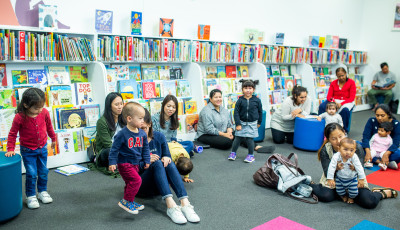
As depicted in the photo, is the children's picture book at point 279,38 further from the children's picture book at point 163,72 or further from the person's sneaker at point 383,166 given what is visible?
the person's sneaker at point 383,166

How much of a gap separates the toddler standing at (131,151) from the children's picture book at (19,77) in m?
1.78

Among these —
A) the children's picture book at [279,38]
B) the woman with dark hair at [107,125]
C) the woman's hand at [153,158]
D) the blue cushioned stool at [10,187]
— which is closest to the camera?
the blue cushioned stool at [10,187]

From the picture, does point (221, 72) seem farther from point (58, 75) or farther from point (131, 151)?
point (131, 151)

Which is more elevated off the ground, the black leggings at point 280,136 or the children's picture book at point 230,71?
the children's picture book at point 230,71

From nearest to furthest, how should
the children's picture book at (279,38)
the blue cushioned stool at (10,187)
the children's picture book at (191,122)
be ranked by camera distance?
the blue cushioned stool at (10,187) < the children's picture book at (191,122) < the children's picture book at (279,38)

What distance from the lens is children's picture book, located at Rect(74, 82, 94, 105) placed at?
423 centimetres

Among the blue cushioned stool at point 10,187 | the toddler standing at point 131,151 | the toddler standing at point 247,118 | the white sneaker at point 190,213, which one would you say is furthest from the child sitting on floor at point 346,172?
the blue cushioned stool at point 10,187

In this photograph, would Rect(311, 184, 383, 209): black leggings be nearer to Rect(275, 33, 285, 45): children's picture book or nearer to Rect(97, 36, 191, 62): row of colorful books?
Rect(97, 36, 191, 62): row of colorful books

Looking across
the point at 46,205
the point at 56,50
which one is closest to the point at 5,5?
the point at 56,50

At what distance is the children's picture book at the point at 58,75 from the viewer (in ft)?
13.3

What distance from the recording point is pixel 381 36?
9094 millimetres

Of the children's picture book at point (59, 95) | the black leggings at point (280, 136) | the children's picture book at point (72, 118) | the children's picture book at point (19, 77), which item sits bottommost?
the black leggings at point (280, 136)

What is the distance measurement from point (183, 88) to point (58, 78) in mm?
1882

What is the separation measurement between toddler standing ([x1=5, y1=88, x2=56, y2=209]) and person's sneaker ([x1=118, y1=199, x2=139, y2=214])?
68cm
